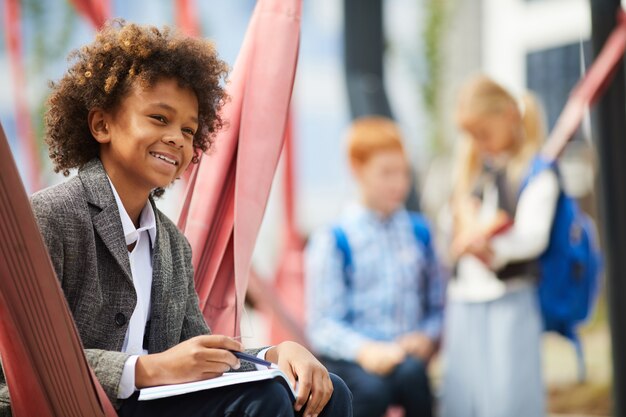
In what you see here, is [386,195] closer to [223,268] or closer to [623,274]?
[623,274]

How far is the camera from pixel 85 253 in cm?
141

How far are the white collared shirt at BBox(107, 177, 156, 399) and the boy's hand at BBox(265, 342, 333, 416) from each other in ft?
0.66

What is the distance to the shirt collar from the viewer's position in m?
1.48

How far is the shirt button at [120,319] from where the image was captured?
1436 millimetres

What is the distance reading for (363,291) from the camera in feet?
10.5

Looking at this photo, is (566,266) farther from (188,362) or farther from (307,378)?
(188,362)

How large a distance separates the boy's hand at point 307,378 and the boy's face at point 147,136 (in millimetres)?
309

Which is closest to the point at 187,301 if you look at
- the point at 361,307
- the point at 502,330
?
the point at 361,307

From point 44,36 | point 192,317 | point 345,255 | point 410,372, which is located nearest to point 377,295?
point 345,255

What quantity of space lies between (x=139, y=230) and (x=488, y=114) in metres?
2.03

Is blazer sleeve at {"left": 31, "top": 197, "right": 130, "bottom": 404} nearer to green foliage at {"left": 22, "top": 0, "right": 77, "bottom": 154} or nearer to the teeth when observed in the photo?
the teeth

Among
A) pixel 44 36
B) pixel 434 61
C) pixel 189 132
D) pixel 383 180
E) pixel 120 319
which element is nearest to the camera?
pixel 120 319

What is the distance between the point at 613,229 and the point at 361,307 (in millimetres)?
807

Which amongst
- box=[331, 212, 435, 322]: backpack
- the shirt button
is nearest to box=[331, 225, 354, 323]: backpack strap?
box=[331, 212, 435, 322]: backpack
